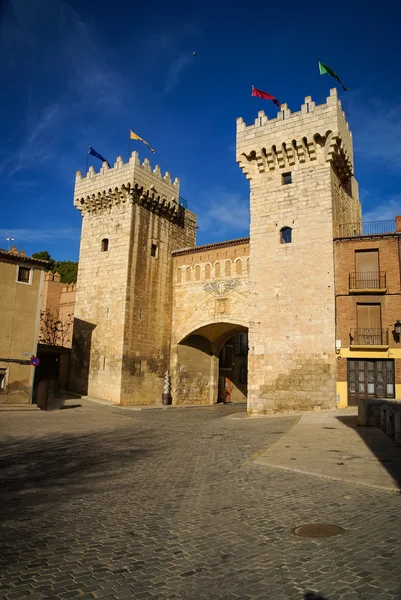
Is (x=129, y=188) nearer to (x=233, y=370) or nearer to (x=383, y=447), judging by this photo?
(x=233, y=370)

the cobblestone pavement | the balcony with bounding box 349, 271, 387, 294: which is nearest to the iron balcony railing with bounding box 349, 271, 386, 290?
the balcony with bounding box 349, 271, 387, 294

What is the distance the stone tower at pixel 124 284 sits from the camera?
2789 cm

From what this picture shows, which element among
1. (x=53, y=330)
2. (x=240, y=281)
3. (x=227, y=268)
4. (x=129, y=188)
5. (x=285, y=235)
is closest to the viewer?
(x=285, y=235)

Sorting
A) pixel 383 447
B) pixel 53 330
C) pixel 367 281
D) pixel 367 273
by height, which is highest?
pixel 367 273

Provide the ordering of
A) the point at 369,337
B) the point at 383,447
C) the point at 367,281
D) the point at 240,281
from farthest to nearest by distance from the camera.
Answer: the point at 240,281 < the point at 367,281 < the point at 369,337 < the point at 383,447

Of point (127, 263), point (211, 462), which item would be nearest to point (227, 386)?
point (127, 263)

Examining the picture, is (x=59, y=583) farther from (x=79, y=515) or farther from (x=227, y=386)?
(x=227, y=386)

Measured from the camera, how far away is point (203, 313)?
28953 millimetres

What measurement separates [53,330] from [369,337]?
2523 cm

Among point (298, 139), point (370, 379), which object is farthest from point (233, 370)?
point (298, 139)

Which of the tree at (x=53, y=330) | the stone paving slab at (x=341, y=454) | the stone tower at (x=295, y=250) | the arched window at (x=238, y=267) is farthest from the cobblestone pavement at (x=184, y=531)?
the tree at (x=53, y=330)

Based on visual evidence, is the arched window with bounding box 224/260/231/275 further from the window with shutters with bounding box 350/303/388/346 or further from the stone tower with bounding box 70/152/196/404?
the window with shutters with bounding box 350/303/388/346

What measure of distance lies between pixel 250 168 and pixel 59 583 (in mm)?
23338

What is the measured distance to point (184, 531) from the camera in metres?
5.62
